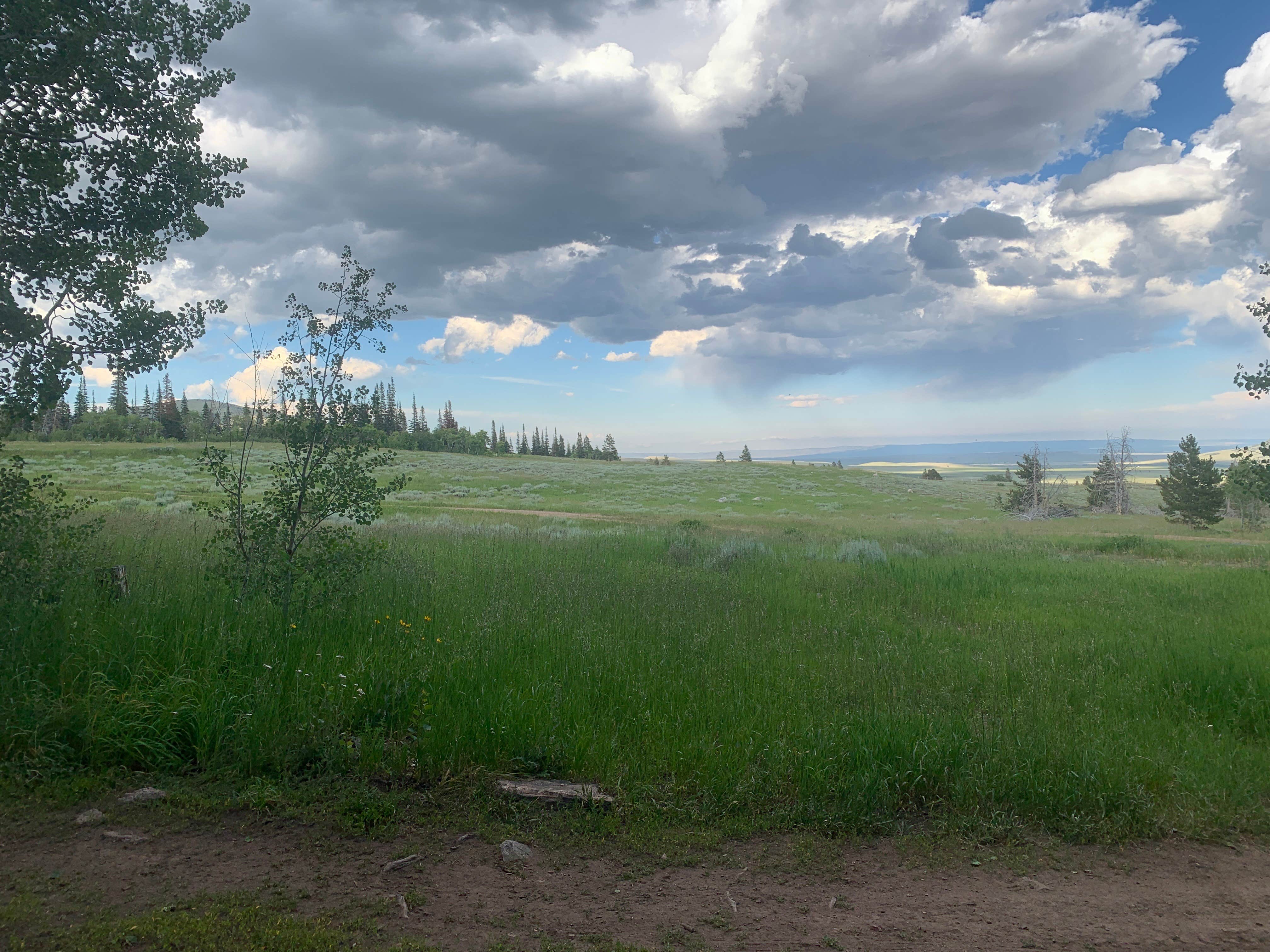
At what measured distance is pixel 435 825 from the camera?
14.7ft

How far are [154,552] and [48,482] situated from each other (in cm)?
414

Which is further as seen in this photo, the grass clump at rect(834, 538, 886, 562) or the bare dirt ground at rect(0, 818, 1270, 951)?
the grass clump at rect(834, 538, 886, 562)

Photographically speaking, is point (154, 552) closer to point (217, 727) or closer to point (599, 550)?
point (217, 727)

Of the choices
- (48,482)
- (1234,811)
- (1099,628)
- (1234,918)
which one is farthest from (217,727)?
(1099,628)

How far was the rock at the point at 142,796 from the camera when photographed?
4465 mm

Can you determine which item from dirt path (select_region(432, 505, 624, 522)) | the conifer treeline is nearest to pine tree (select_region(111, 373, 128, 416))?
the conifer treeline

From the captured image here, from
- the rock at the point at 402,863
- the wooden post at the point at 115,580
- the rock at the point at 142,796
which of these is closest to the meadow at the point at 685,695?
the wooden post at the point at 115,580

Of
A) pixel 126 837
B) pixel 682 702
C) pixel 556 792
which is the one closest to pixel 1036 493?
pixel 682 702

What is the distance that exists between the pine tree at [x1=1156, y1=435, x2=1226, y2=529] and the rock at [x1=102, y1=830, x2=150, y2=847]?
2130 inches

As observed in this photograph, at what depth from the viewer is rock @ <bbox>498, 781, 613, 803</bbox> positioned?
4770mm

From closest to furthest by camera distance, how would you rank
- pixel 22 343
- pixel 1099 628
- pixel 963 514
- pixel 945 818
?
pixel 945 818 < pixel 22 343 < pixel 1099 628 < pixel 963 514

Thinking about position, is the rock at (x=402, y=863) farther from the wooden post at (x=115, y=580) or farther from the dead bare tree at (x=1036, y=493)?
the dead bare tree at (x=1036, y=493)

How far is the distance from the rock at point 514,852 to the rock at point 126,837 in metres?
2.19

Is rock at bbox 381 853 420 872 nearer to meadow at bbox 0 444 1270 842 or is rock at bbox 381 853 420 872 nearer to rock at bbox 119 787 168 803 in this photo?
meadow at bbox 0 444 1270 842
